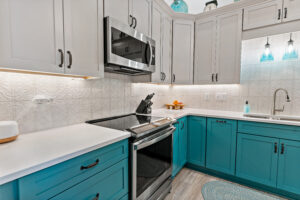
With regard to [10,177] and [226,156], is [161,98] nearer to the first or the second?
[226,156]

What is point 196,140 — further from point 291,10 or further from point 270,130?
point 291,10

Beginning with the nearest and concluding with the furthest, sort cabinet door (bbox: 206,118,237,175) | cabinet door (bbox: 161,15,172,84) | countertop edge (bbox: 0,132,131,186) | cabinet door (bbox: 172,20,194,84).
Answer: countertop edge (bbox: 0,132,131,186) < cabinet door (bbox: 206,118,237,175) < cabinet door (bbox: 161,15,172,84) < cabinet door (bbox: 172,20,194,84)

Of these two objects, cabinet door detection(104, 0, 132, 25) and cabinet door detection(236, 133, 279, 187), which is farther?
cabinet door detection(236, 133, 279, 187)

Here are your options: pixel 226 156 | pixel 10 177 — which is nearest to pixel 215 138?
pixel 226 156

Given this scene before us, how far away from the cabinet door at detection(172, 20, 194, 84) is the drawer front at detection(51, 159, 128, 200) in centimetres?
177

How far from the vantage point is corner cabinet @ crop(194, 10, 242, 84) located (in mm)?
2221

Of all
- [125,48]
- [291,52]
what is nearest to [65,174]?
[125,48]

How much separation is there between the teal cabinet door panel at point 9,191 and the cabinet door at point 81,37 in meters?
0.75

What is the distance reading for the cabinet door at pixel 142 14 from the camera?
5.59ft

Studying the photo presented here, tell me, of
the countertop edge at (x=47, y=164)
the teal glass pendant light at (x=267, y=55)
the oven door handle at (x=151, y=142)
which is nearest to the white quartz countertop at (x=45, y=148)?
the countertop edge at (x=47, y=164)

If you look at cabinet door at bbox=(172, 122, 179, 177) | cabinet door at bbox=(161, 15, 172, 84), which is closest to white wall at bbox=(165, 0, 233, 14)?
cabinet door at bbox=(161, 15, 172, 84)

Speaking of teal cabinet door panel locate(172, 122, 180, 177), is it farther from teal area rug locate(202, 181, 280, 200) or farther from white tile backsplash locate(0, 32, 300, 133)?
white tile backsplash locate(0, 32, 300, 133)

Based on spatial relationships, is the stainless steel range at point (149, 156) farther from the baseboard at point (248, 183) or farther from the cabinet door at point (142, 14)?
the cabinet door at point (142, 14)

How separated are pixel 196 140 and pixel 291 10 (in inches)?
84.1
